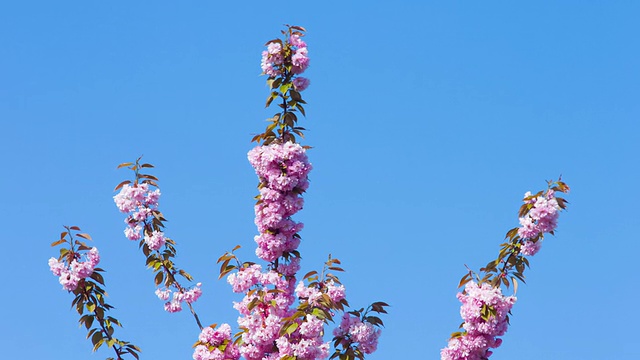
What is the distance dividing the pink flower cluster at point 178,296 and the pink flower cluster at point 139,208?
1.50 ft

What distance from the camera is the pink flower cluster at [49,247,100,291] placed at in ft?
26.5

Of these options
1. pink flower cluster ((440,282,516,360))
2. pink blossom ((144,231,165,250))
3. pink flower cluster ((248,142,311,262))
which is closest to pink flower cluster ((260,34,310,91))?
pink flower cluster ((248,142,311,262))

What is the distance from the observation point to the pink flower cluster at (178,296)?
28.4 ft

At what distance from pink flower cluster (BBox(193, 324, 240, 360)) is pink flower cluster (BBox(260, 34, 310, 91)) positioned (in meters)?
2.35

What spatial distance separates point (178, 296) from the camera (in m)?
8.65

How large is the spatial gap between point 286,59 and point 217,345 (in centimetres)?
271

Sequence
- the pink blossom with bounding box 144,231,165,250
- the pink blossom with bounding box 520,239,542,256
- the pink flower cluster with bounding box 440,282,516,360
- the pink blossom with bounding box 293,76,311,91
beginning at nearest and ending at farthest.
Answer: the pink flower cluster with bounding box 440,282,516,360
the pink blossom with bounding box 520,239,542,256
the pink blossom with bounding box 293,76,311,91
the pink blossom with bounding box 144,231,165,250

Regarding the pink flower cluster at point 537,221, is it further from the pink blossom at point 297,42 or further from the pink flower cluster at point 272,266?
the pink blossom at point 297,42

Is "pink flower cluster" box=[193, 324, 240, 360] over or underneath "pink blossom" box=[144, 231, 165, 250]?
underneath

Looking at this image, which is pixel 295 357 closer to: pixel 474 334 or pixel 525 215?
pixel 474 334

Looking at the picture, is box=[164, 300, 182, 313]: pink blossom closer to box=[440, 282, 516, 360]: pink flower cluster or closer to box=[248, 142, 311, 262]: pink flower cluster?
box=[248, 142, 311, 262]: pink flower cluster

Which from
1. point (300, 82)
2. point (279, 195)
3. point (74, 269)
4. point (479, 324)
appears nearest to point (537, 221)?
point (479, 324)

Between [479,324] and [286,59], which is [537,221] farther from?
A: [286,59]

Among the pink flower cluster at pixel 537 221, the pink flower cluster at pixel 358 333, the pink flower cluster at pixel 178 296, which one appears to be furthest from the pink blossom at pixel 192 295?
the pink flower cluster at pixel 537 221
